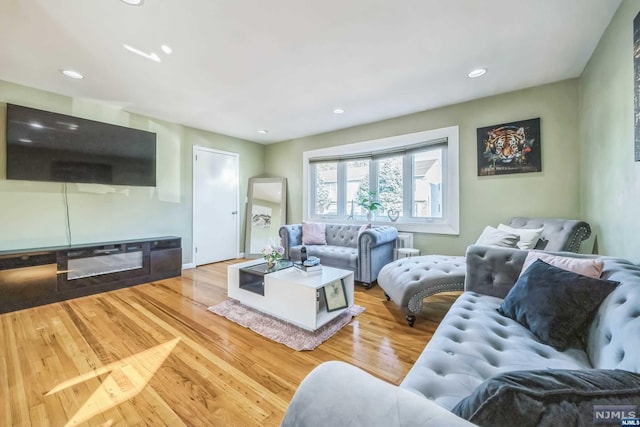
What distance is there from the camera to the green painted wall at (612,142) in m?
1.69

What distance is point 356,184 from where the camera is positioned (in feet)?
14.7

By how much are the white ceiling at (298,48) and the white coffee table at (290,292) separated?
6.60 feet

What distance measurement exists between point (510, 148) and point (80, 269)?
5287mm

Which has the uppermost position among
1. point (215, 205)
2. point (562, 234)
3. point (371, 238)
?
point (215, 205)

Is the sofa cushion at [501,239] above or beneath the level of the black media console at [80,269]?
above

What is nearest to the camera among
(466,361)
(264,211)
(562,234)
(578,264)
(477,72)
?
(466,361)

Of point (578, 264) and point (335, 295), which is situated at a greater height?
point (578, 264)

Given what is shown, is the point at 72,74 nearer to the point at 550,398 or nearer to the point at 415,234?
the point at 550,398

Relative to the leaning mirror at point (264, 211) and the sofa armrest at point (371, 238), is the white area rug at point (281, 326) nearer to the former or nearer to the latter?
the sofa armrest at point (371, 238)

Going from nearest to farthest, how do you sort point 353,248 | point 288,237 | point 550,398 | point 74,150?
point 550,398, point 74,150, point 353,248, point 288,237

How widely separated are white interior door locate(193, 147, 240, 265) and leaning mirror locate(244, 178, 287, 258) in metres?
0.27

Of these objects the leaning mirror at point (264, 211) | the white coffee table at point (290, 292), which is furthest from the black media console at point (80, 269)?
the white coffee table at point (290, 292)

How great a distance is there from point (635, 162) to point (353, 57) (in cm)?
214

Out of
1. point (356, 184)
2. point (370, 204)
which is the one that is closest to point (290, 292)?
point (370, 204)
